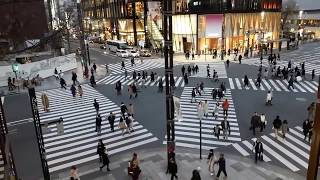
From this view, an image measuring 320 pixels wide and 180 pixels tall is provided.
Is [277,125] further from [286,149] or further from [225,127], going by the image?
[225,127]

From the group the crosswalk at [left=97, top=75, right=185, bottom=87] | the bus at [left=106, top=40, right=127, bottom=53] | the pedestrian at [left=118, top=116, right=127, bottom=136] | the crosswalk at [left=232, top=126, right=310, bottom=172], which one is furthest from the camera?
the bus at [left=106, top=40, right=127, bottom=53]

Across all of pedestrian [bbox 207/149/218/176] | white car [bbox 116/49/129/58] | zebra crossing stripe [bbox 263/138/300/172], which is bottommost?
zebra crossing stripe [bbox 263/138/300/172]

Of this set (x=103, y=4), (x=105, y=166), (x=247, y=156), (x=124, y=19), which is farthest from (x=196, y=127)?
(x=103, y=4)

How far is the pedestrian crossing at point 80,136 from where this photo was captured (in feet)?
51.9

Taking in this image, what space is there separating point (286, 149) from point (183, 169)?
5.78 meters

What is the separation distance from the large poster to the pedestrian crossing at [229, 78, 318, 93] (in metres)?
22.5

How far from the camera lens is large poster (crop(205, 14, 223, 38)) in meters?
51.5

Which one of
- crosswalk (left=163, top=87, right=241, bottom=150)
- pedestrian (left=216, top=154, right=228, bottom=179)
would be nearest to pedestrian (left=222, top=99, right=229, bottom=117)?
crosswalk (left=163, top=87, right=241, bottom=150)

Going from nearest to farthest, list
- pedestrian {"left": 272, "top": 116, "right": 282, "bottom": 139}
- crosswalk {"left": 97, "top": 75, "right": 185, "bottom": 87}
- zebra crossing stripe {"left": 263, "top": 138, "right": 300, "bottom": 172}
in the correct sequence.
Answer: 1. zebra crossing stripe {"left": 263, "top": 138, "right": 300, "bottom": 172}
2. pedestrian {"left": 272, "top": 116, "right": 282, "bottom": 139}
3. crosswalk {"left": 97, "top": 75, "right": 185, "bottom": 87}

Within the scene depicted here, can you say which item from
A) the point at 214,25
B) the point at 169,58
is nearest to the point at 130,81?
the point at 169,58

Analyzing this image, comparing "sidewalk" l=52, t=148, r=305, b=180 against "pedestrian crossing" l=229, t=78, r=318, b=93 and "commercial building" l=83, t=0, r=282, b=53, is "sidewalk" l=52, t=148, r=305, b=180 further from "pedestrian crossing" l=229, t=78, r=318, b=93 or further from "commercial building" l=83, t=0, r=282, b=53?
"commercial building" l=83, t=0, r=282, b=53

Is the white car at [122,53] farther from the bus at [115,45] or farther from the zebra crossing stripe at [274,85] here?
the zebra crossing stripe at [274,85]

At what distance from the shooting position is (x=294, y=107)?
22.0 m

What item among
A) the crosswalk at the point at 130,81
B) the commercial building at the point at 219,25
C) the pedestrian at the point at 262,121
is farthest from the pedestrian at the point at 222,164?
the commercial building at the point at 219,25
